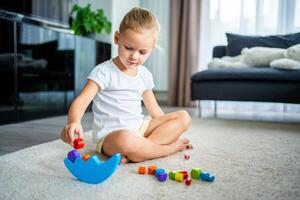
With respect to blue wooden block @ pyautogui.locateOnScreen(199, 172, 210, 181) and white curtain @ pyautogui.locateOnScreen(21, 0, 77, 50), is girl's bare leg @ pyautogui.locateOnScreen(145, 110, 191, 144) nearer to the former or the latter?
blue wooden block @ pyautogui.locateOnScreen(199, 172, 210, 181)

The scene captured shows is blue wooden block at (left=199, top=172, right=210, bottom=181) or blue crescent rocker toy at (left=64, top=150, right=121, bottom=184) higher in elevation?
blue crescent rocker toy at (left=64, top=150, right=121, bottom=184)

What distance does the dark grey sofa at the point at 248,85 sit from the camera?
196 cm

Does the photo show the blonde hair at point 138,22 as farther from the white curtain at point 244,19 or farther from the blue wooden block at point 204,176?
the white curtain at point 244,19

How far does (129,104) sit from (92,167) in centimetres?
35

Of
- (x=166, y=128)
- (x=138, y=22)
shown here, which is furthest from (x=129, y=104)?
(x=138, y=22)

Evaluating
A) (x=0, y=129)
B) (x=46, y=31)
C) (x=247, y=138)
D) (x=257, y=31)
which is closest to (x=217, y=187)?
(x=247, y=138)

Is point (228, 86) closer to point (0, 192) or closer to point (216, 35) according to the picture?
point (216, 35)

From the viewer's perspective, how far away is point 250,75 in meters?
2.03

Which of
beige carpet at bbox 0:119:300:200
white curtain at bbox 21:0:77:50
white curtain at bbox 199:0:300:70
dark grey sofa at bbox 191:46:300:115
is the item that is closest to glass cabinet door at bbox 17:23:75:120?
white curtain at bbox 21:0:77:50

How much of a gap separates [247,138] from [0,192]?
1.09 metres

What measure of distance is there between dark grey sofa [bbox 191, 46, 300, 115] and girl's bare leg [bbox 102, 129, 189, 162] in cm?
129

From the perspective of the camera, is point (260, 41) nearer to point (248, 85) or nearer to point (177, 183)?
point (248, 85)

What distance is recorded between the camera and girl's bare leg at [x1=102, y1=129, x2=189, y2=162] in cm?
88

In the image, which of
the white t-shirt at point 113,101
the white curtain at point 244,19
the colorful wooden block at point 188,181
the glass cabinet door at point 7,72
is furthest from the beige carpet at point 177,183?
the white curtain at point 244,19
